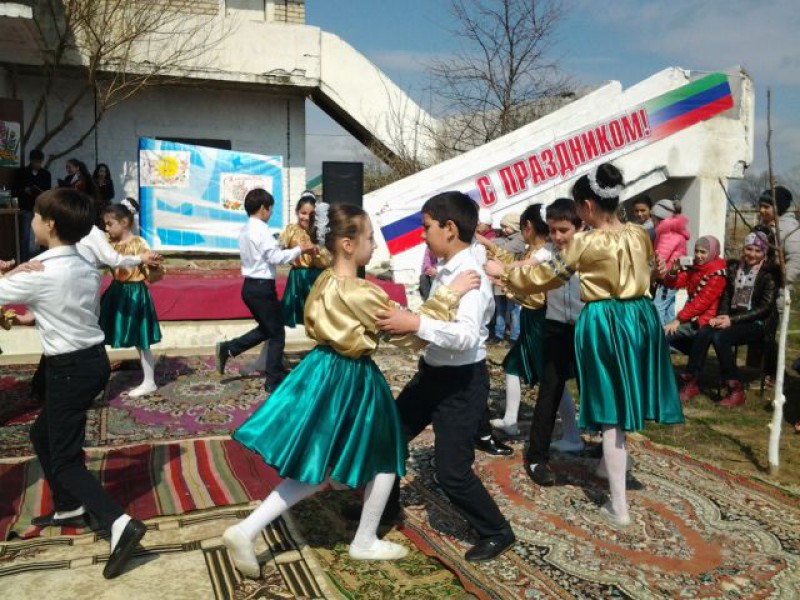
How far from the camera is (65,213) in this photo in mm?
3252

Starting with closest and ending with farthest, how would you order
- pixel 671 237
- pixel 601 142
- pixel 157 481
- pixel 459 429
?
pixel 459 429 < pixel 157 481 < pixel 671 237 < pixel 601 142

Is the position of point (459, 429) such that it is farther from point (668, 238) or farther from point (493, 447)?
point (668, 238)

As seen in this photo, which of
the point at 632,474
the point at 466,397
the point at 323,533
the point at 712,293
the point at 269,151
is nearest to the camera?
the point at 466,397

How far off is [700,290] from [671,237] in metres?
1.62

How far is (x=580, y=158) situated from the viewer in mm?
11656

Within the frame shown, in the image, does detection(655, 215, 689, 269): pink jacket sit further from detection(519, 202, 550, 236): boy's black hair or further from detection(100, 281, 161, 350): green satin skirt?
detection(100, 281, 161, 350): green satin skirt

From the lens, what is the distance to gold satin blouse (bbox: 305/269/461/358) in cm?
292

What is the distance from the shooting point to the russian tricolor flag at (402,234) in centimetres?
1046

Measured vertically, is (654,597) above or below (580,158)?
below

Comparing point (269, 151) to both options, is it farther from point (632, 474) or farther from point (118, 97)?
point (632, 474)

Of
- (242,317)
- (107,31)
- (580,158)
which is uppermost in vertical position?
(107,31)

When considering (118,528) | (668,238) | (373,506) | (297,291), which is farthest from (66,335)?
(668,238)

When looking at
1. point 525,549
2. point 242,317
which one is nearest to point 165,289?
point 242,317

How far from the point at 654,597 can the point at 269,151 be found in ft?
38.7
